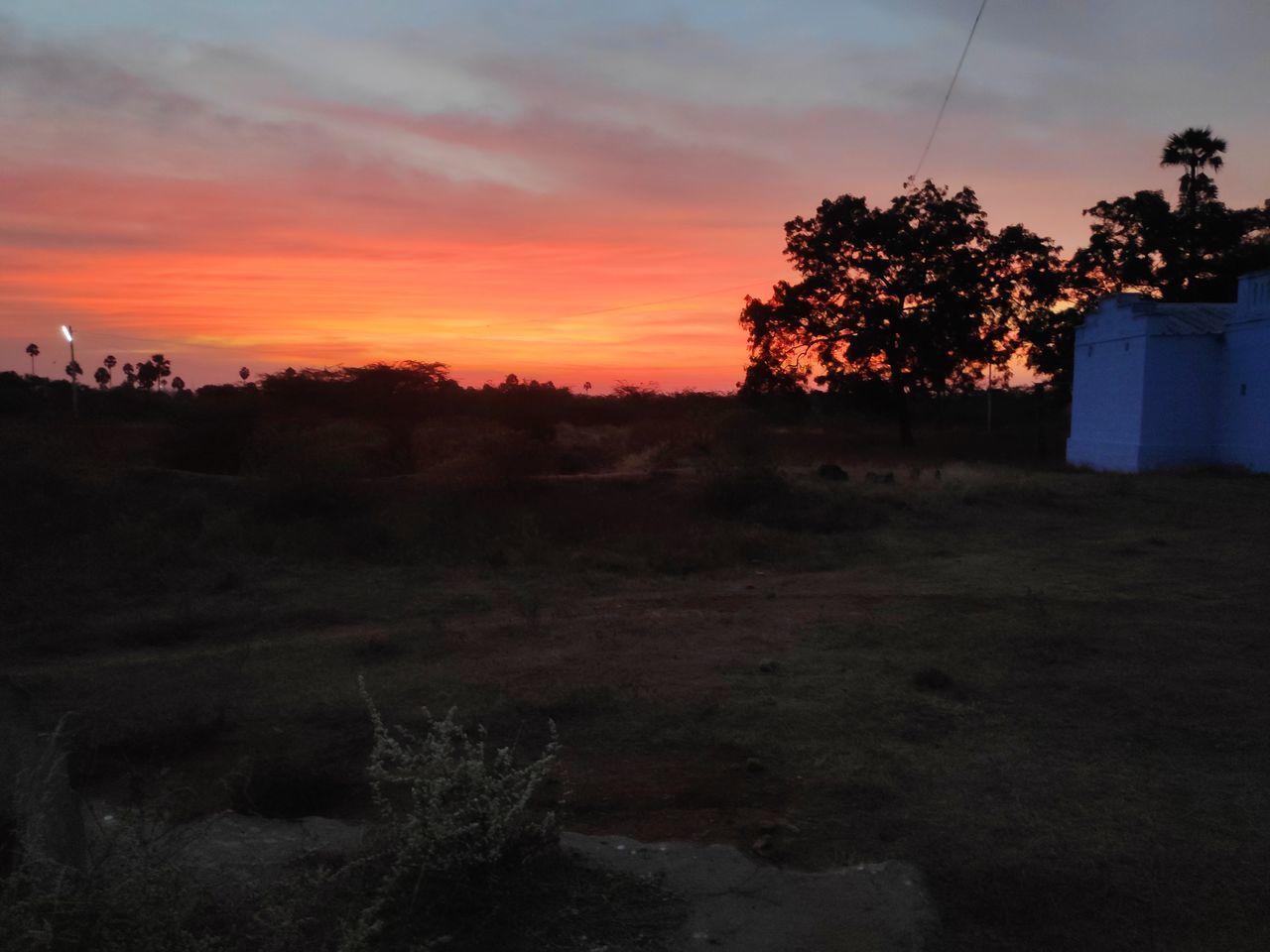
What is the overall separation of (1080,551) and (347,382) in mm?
18345

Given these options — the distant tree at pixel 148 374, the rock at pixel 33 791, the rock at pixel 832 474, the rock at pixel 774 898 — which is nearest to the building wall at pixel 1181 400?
the rock at pixel 832 474

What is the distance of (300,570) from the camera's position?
13.6m

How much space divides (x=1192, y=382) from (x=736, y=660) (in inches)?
836

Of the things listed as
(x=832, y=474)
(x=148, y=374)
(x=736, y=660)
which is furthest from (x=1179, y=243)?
(x=148, y=374)

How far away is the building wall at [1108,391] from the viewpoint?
25.7 meters

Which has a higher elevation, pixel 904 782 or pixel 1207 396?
pixel 1207 396

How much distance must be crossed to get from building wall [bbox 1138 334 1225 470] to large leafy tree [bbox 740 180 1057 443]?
10.7m

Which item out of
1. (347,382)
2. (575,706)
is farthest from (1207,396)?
(575,706)

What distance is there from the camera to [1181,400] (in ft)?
83.1

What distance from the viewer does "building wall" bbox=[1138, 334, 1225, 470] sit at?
25.2m

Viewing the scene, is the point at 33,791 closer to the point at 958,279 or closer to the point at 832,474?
the point at 832,474

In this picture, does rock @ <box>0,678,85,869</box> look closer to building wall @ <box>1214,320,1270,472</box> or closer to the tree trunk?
building wall @ <box>1214,320,1270,472</box>

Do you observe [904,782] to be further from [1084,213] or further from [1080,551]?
[1084,213]

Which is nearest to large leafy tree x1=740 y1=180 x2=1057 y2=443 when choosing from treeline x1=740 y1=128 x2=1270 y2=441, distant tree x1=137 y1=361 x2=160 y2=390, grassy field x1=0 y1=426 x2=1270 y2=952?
treeline x1=740 y1=128 x2=1270 y2=441
